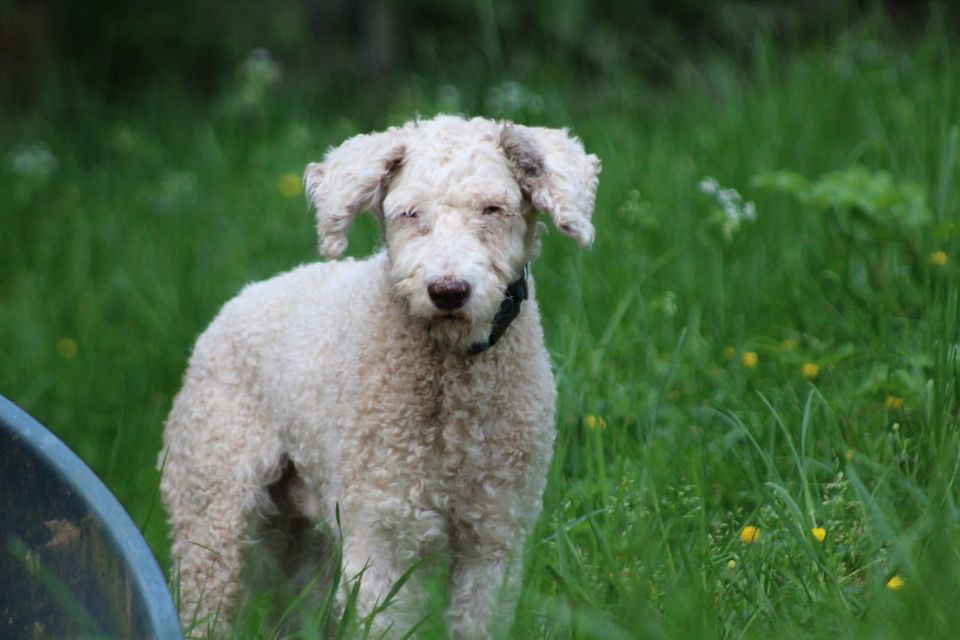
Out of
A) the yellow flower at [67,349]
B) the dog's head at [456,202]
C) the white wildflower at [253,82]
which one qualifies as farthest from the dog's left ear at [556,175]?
the white wildflower at [253,82]

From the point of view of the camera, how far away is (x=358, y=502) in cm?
296

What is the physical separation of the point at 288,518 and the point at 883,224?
2.21 m

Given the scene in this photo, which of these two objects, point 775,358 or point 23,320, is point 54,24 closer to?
point 23,320

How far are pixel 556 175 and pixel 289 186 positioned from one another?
3483 mm

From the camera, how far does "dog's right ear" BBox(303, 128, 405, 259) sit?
9.81ft

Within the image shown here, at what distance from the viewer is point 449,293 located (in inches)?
104

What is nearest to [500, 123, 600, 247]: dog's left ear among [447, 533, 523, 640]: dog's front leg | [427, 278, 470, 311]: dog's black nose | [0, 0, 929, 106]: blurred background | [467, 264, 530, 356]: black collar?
[467, 264, 530, 356]: black collar

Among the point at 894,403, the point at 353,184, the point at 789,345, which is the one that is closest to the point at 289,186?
the point at 789,345

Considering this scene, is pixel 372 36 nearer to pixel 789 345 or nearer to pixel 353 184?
pixel 789 345

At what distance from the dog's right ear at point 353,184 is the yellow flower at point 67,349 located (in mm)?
2407

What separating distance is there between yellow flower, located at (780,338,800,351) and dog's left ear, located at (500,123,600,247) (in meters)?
1.27

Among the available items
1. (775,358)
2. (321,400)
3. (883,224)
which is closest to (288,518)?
(321,400)

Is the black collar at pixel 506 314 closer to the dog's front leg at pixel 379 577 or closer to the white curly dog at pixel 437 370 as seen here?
the white curly dog at pixel 437 370

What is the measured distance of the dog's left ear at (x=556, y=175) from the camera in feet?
9.48
